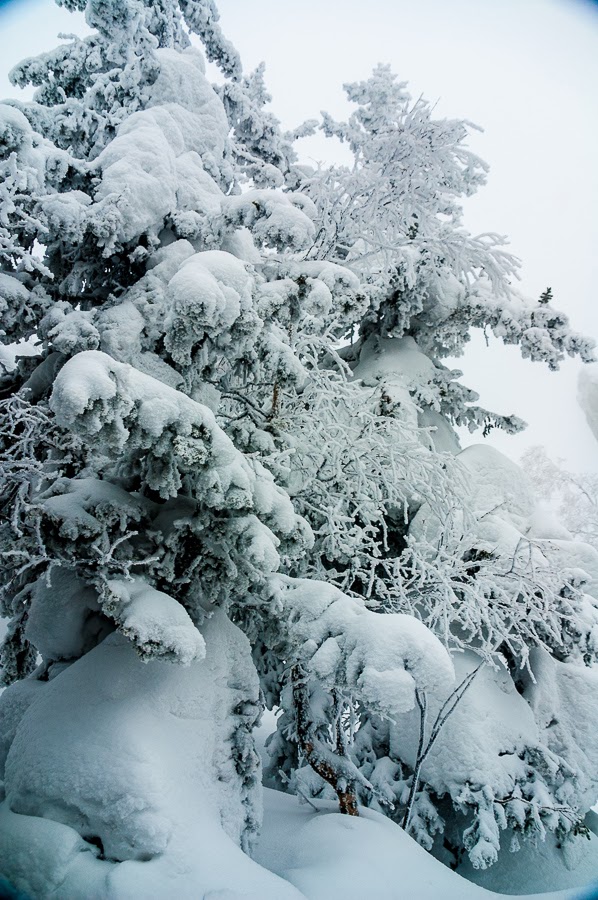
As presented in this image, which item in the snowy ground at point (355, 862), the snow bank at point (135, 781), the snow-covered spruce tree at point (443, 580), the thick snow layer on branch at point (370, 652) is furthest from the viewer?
the snow-covered spruce tree at point (443, 580)

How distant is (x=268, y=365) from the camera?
4.21 meters

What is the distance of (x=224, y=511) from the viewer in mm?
3539

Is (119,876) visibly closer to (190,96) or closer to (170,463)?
(170,463)

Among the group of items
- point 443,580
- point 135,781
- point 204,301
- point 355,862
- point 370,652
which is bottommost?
point 355,862

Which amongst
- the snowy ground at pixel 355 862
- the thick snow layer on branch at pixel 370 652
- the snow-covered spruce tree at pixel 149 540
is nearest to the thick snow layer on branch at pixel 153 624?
the snow-covered spruce tree at pixel 149 540

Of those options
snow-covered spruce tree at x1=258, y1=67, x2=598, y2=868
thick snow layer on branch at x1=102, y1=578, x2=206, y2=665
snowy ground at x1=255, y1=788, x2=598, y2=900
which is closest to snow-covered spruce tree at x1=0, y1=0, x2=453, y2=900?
thick snow layer on branch at x1=102, y1=578, x2=206, y2=665

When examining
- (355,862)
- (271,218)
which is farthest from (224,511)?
(355,862)

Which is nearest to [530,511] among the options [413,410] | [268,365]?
[413,410]

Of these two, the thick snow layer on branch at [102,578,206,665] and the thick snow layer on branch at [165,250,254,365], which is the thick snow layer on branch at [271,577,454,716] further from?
the thick snow layer on branch at [165,250,254,365]

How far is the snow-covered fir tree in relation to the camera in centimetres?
312

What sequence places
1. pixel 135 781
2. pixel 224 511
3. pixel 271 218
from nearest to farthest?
pixel 135 781 → pixel 224 511 → pixel 271 218

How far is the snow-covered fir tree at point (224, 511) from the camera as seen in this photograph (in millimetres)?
3125

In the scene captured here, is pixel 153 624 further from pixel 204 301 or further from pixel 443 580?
pixel 443 580

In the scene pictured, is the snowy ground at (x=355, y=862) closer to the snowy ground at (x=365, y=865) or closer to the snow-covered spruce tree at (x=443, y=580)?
the snowy ground at (x=365, y=865)
